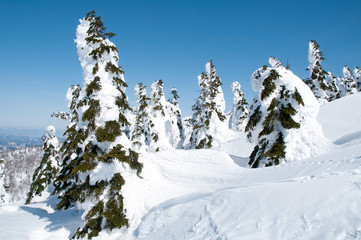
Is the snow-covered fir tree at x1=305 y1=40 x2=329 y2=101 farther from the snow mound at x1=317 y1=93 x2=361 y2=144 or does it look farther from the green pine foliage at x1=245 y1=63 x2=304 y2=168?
the green pine foliage at x1=245 y1=63 x2=304 y2=168

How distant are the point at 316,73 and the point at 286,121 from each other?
88.3 feet

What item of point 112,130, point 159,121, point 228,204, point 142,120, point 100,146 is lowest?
point 228,204

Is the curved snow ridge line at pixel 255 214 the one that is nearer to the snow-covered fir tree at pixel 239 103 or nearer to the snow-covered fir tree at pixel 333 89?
the snow-covered fir tree at pixel 239 103

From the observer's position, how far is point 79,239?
23.4ft

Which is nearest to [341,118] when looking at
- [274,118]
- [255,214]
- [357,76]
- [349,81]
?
[274,118]

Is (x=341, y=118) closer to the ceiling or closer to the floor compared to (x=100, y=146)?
closer to the ceiling

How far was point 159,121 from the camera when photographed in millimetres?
26062

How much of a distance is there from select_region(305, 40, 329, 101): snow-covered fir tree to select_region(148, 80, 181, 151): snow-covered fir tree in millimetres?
23291

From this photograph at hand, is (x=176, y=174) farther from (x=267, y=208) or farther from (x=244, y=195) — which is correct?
(x=267, y=208)

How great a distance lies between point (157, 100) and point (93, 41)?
1795 centimetres

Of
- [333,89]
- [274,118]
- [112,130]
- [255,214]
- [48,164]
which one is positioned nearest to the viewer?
[255,214]

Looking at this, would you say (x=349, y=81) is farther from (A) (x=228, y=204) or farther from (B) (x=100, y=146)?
(B) (x=100, y=146)

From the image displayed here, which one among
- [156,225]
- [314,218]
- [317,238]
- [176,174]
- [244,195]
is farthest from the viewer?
[176,174]

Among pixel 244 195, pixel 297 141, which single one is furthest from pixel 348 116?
pixel 244 195
